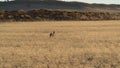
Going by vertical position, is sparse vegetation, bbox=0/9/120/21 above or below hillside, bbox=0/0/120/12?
above

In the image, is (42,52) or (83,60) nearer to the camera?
(83,60)

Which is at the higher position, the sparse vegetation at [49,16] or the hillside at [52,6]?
the sparse vegetation at [49,16]

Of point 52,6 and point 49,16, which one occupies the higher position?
point 49,16

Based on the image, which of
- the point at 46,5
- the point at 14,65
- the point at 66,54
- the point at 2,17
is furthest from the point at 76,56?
the point at 46,5

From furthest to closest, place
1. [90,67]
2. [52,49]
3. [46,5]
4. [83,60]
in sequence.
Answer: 1. [46,5]
2. [52,49]
3. [83,60]
4. [90,67]

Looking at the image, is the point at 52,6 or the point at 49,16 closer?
the point at 49,16

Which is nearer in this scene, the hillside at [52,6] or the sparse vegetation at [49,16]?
the sparse vegetation at [49,16]

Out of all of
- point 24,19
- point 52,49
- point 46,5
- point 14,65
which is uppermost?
point 14,65

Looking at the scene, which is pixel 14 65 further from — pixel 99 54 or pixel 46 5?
pixel 46 5

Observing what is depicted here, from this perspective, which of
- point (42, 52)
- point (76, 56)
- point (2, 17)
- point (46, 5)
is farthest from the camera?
point (46, 5)

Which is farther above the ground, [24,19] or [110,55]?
[110,55]

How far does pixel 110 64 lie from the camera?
1736 cm

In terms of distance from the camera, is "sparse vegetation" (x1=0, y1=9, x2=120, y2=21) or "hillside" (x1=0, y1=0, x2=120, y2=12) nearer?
"sparse vegetation" (x1=0, y1=9, x2=120, y2=21)

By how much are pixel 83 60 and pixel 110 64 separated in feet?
5.23
